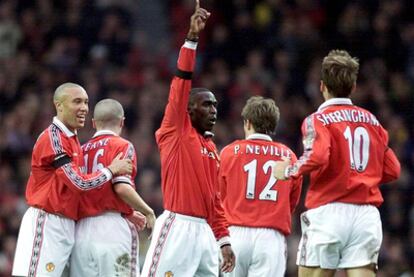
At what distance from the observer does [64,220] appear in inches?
375

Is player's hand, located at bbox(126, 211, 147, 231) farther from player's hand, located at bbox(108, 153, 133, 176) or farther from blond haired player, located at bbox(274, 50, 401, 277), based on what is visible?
blond haired player, located at bbox(274, 50, 401, 277)

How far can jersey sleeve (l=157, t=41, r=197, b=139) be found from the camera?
877cm

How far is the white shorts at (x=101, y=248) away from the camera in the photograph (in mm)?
9625

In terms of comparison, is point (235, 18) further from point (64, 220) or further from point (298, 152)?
point (64, 220)

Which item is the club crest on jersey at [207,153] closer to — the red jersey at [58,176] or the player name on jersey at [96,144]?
the red jersey at [58,176]

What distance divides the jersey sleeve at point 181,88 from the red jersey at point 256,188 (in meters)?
1.42

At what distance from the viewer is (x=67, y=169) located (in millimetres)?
9305

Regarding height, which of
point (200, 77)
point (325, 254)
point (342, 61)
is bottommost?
point (325, 254)

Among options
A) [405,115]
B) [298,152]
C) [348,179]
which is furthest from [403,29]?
[348,179]

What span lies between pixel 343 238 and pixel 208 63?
958cm

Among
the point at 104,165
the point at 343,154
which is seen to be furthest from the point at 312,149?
the point at 104,165

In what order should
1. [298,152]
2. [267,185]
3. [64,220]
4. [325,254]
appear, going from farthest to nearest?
[298,152] < [267,185] < [64,220] < [325,254]

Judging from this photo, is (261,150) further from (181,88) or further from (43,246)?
(43,246)

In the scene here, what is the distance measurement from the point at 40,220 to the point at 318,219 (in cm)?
219
